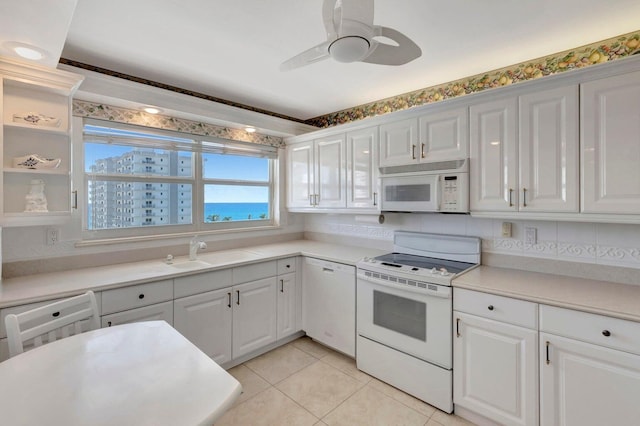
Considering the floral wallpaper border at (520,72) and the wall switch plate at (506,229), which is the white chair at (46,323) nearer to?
the wall switch plate at (506,229)

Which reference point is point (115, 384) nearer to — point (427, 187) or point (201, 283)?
point (201, 283)

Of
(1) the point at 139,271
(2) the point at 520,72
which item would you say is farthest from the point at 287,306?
(2) the point at 520,72

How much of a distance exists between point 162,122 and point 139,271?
1.33m

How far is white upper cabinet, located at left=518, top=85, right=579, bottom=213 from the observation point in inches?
70.2

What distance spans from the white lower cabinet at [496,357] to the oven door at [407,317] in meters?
0.08

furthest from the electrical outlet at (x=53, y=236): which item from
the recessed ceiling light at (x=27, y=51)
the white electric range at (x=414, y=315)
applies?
the white electric range at (x=414, y=315)

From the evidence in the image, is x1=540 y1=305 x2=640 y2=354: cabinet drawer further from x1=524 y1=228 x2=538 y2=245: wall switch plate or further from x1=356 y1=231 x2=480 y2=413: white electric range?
x1=524 y1=228 x2=538 y2=245: wall switch plate

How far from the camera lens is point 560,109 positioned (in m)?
1.82

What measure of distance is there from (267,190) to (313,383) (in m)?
2.19

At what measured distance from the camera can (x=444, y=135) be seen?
2295 millimetres

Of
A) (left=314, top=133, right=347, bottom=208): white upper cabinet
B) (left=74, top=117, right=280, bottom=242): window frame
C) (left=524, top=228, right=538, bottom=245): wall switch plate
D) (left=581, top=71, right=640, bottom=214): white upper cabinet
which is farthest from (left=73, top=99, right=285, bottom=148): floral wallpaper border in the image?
(left=581, top=71, right=640, bottom=214): white upper cabinet

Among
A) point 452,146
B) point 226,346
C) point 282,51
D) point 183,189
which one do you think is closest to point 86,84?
point 183,189

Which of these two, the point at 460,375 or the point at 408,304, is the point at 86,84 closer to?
the point at 408,304

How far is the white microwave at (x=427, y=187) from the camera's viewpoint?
7.24 feet
